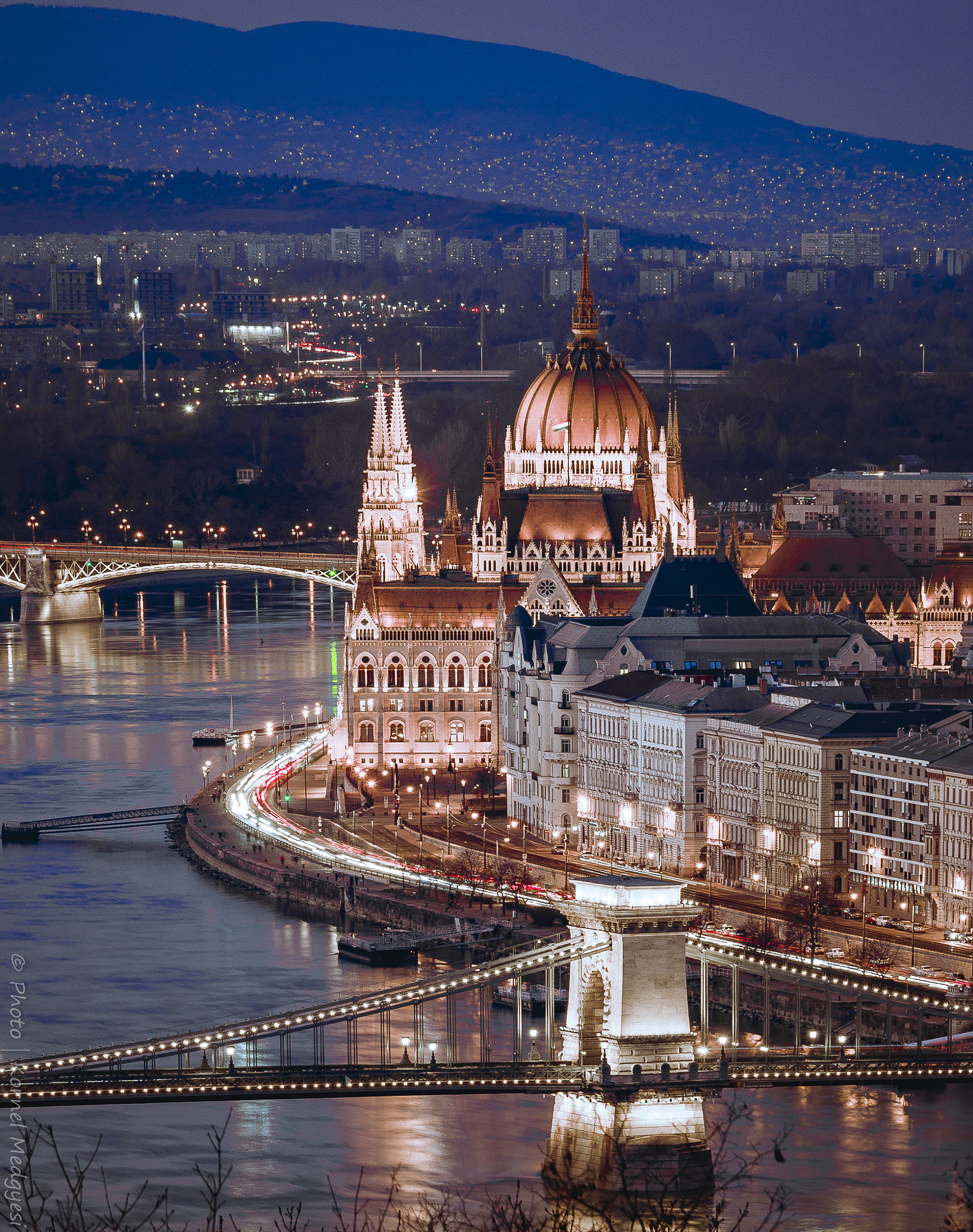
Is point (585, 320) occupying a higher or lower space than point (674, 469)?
higher

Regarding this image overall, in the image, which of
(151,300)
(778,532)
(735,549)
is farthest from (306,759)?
(151,300)

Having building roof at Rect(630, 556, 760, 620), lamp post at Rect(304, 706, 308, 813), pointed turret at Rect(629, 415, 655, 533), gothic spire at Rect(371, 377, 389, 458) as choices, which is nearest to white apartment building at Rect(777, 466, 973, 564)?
gothic spire at Rect(371, 377, 389, 458)

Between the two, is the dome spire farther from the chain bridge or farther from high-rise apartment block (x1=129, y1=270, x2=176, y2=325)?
high-rise apartment block (x1=129, y1=270, x2=176, y2=325)

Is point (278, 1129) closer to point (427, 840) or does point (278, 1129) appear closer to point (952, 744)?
point (952, 744)

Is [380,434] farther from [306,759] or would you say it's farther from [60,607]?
[60,607]

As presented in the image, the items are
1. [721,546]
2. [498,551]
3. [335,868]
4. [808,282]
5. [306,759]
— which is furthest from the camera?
[808,282]

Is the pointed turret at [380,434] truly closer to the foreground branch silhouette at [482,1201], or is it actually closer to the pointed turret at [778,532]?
the pointed turret at [778,532]

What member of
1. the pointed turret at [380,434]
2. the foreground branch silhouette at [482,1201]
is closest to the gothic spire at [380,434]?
the pointed turret at [380,434]
